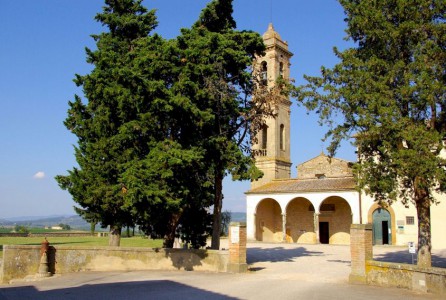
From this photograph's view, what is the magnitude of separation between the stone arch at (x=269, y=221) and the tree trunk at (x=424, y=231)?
23692 millimetres

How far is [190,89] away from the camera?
15.7 metres

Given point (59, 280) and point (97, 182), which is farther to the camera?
point (97, 182)

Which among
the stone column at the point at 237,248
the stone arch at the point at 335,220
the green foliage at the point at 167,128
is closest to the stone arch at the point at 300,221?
the stone arch at the point at 335,220

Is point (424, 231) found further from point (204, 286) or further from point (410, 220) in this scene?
point (410, 220)

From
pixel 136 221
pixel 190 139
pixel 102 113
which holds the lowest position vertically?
pixel 136 221

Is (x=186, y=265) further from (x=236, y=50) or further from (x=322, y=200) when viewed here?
(x=322, y=200)

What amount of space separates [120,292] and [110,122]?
26.6ft

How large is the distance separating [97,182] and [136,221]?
231cm

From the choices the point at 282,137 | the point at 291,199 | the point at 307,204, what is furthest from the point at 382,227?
the point at 282,137

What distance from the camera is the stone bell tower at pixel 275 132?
131ft

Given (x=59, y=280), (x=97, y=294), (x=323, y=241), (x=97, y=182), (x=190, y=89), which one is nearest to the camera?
(x=97, y=294)

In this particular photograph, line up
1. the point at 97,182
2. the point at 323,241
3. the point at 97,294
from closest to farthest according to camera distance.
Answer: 1. the point at 97,294
2. the point at 97,182
3. the point at 323,241

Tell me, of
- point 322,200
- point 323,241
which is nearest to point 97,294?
point 322,200

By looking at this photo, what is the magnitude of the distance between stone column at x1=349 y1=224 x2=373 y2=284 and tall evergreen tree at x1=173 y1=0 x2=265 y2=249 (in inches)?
185
